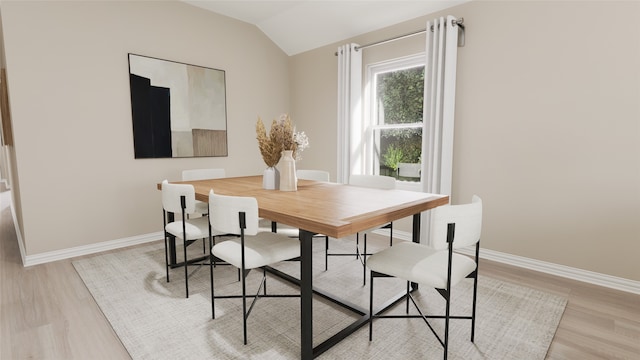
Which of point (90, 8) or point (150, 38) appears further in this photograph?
point (150, 38)

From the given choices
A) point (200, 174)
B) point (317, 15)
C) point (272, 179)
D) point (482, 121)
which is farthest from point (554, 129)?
point (200, 174)

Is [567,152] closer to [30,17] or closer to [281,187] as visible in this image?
[281,187]

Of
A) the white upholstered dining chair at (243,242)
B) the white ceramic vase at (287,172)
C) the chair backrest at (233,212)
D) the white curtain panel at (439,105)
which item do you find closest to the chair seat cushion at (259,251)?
the white upholstered dining chair at (243,242)

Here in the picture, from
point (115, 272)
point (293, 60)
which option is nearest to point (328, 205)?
point (115, 272)

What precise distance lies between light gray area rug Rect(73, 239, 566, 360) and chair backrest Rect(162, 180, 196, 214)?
0.68m

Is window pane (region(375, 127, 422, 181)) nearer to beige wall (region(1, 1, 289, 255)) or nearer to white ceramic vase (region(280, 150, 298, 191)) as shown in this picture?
white ceramic vase (region(280, 150, 298, 191))

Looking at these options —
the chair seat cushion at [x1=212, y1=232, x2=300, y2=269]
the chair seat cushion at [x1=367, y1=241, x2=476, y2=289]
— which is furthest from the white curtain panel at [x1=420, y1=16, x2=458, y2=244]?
the chair seat cushion at [x1=212, y1=232, x2=300, y2=269]

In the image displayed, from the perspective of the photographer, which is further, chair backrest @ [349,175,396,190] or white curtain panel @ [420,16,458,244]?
white curtain panel @ [420,16,458,244]

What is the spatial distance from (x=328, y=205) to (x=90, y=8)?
3.38 metres

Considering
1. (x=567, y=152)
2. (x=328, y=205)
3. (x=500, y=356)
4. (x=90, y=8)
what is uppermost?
(x=90, y=8)

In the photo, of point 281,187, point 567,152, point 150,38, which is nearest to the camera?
point 281,187

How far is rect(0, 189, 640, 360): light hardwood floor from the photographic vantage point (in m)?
1.81

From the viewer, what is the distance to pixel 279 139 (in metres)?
2.42

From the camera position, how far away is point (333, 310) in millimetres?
2230
